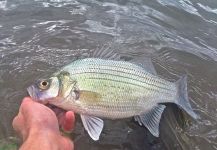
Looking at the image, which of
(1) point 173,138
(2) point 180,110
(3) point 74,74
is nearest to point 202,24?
(2) point 180,110

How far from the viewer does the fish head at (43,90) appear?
4449 millimetres

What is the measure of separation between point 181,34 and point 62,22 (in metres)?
2.19

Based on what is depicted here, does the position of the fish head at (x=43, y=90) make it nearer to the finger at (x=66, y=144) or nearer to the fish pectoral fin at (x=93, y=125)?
the fish pectoral fin at (x=93, y=125)

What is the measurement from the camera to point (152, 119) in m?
5.01

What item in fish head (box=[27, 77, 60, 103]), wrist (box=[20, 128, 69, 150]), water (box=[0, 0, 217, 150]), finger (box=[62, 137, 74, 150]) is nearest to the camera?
wrist (box=[20, 128, 69, 150])

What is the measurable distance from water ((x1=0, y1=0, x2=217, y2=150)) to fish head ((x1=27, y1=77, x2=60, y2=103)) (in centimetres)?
81

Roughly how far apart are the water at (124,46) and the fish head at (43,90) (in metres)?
0.81

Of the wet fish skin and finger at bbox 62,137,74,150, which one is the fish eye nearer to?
the wet fish skin

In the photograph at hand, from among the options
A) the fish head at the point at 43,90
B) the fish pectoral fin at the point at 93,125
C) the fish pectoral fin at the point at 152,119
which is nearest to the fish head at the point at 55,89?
the fish head at the point at 43,90

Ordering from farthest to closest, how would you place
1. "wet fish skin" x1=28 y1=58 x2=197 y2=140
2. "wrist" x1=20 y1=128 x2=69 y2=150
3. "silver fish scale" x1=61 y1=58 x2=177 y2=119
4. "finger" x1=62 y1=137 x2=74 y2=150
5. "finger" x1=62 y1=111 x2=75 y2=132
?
"silver fish scale" x1=61 y1=58 x2=177 y2=119 → "wet fish skin" x1=28 y1=58 x2=197 y2=140 → "finger" x1=62 y1=111 x2=75 y2=132 → "finger" x1=62 y1=137 x2=74 y2=150 → "wrist" x1=20 y1=128 x2=69 y2=150

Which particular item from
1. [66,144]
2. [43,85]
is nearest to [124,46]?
[43,85]

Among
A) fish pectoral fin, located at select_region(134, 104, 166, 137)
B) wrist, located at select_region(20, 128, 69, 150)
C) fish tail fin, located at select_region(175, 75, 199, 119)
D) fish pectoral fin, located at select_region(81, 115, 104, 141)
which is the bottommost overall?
fish pectoral fin, located at select_region(134, 104, 166, 137)

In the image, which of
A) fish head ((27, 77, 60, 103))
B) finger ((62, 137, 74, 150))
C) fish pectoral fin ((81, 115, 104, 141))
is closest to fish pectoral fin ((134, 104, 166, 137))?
fish pectoral fin ((81, 115, 104, 141))

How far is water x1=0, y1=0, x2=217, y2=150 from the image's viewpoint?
529 centimetres
